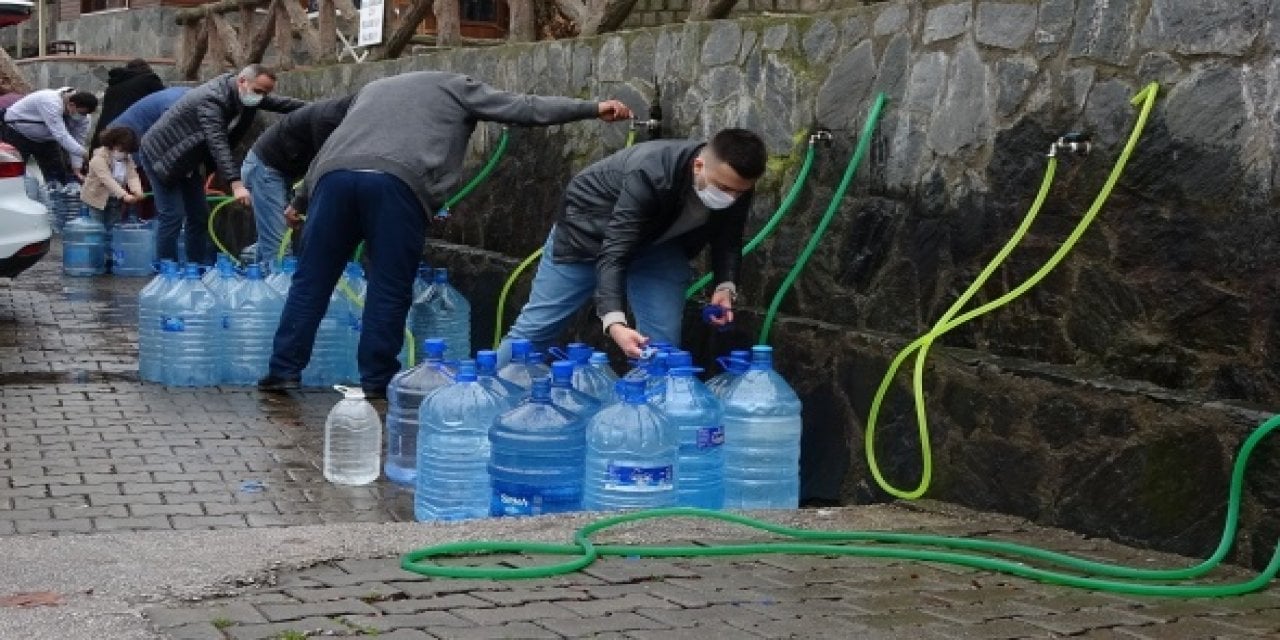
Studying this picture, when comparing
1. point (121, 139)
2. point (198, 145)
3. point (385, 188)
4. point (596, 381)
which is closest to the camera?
point (596, 381)

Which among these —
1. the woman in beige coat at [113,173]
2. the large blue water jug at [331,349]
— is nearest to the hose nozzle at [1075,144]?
the large blue water jug at [331,349]

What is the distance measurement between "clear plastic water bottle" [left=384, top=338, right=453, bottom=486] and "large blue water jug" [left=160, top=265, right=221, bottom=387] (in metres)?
2.39

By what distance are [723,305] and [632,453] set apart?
1199mm

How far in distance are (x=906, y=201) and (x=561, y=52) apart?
12.7 ft

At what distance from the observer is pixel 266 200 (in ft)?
37.7

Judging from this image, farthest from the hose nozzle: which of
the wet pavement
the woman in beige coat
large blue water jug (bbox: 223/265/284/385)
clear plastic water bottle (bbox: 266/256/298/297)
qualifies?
the woman in beige coat

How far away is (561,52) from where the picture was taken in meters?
10.6

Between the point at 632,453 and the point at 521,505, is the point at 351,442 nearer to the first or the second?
the point at 521,505

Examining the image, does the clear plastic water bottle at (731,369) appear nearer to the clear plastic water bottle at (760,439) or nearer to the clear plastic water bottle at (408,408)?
the clear plastic water bottle at (760,439)

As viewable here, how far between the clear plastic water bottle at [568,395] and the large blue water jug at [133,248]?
9922 millimetres

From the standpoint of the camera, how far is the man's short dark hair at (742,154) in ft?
22.1

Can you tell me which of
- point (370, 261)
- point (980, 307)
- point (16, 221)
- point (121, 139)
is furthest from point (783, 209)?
point (121, 139)

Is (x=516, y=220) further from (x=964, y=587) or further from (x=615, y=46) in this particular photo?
(x=964, y=587)

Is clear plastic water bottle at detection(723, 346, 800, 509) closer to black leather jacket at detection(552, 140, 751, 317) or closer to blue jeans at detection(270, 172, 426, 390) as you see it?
black leather jacket at detection(552, 140, 751, 317)
